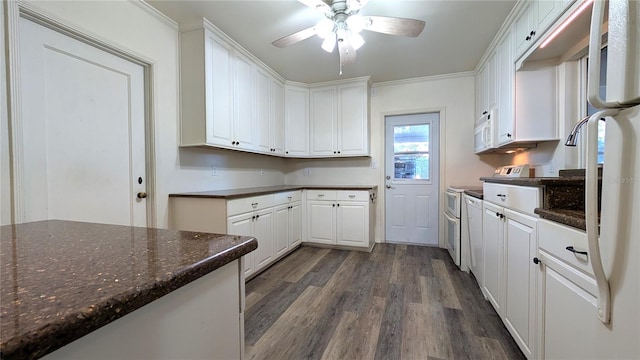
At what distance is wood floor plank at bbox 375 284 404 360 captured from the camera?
5.06 feet

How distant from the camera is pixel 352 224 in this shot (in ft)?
11.2

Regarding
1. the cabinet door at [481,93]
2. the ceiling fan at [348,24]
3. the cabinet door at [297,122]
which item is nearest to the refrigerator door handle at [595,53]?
the ceiling fan at [348,24]

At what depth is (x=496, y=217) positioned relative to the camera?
1.81 metres

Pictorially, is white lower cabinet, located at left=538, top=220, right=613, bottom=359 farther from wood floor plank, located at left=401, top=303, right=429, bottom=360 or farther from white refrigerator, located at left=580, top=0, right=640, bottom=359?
wood floor plank, located at left=401, top=303, right=429, bottom=360

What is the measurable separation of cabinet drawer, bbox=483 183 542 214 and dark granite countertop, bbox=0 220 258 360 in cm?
139

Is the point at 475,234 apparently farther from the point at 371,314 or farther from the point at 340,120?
the point at 340,120

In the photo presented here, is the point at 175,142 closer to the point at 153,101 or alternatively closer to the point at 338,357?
the point at 153,101

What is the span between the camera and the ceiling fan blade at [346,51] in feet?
6.85

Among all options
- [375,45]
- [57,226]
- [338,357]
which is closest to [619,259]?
[338,357]

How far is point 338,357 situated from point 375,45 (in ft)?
8.98

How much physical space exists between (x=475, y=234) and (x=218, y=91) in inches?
107

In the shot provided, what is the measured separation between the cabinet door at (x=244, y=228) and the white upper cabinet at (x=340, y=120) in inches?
66.9

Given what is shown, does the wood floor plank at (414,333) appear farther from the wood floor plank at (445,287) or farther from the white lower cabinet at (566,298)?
the white lower cabinet at (566,298)

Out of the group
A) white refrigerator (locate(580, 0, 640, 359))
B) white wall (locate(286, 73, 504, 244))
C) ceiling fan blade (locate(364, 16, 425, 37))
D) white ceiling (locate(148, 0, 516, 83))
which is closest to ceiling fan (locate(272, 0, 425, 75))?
ceiling fan blade (locate(364, 16, 425, 37))
